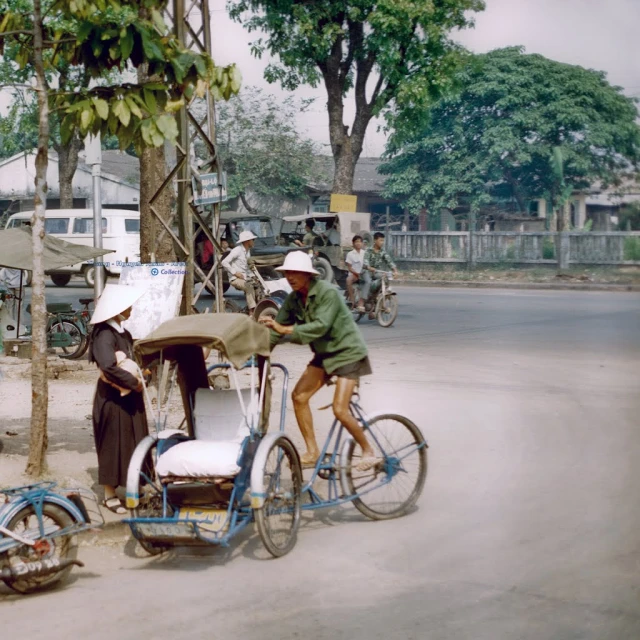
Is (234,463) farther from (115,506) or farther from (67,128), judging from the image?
(67,128)

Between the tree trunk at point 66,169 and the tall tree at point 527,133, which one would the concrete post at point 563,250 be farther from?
the tree trunk at point 66,169

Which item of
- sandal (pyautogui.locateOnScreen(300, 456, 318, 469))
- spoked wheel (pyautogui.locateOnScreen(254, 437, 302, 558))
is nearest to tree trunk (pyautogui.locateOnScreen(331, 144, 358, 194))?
sandal (pyautogui.locateOnScreen(300, 456, 318, 469))

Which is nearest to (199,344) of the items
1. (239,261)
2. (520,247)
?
(239,261)

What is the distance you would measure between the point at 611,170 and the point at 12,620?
33.3m

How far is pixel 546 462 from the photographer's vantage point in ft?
26.3

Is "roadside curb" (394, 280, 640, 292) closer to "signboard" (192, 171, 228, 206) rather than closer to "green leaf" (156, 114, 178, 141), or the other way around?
"signboard" (192, 171, 228, 206)

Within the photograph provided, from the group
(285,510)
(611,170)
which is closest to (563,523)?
(285,510)

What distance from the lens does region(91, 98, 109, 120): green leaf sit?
664 centimetres

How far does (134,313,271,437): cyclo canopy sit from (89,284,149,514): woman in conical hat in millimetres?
347

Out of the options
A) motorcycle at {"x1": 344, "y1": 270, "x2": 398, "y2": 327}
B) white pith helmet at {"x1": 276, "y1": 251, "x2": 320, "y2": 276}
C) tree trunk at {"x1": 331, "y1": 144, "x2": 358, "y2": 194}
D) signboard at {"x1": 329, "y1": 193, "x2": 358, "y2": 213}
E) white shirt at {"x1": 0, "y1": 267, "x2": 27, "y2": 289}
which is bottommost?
motorcycle at {"x1": 344, "y1": 270, "x2": 398, "y2": 327}

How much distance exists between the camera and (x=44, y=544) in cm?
529

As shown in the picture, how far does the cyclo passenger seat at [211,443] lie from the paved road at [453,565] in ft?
1.82

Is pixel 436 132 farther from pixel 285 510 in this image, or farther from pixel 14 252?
pixel 285 510

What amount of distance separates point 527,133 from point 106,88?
30.6 m
